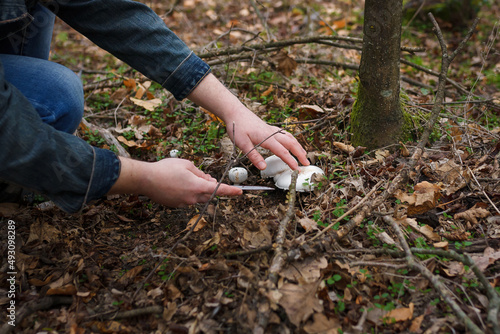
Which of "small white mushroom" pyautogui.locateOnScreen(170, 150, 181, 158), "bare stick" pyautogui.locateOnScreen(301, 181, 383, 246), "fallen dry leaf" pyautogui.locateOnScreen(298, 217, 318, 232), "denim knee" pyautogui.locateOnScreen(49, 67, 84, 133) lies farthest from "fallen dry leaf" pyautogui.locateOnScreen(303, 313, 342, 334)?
"denim knee" pyautogui.locateOnScreen(49, 67, 84, 133)

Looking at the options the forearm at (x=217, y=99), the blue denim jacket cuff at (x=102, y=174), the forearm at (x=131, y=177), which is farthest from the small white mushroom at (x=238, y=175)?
the blue denim jacket cuff at (x=102, y=174)

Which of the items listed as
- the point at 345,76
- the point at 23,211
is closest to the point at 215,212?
the point at 23,211

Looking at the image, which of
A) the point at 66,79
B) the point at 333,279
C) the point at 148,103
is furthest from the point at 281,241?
the point at 148,103

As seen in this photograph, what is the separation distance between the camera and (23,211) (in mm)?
2418

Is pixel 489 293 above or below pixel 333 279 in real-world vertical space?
above

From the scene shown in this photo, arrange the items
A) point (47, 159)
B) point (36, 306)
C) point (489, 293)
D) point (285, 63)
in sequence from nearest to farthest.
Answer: point (489, 293) < point (47, 159) < point (36, 306) < point (285, 63)

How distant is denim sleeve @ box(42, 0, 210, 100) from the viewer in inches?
87.9

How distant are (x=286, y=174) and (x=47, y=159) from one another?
4.27ft

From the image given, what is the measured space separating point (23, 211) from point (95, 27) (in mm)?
1247

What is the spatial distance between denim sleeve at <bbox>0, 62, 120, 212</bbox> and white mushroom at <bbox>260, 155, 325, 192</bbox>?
968 mm

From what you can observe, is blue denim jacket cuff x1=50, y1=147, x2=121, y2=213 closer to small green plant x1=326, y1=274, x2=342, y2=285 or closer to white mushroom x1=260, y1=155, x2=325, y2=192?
white mushroom x1=260, y1=155, x2=325, y2=192

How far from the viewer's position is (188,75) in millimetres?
2252

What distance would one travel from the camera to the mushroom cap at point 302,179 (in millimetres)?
2217

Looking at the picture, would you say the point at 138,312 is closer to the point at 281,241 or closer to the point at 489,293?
the point at 281,241
